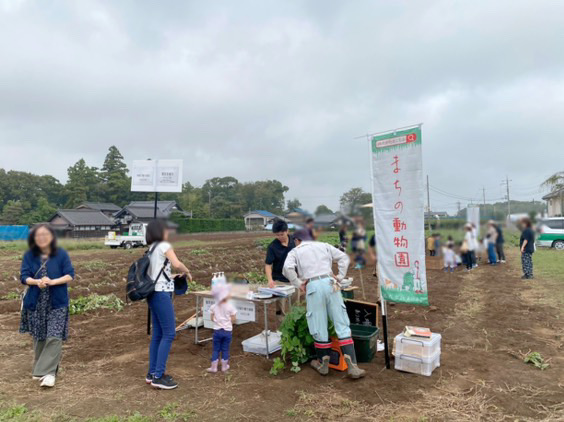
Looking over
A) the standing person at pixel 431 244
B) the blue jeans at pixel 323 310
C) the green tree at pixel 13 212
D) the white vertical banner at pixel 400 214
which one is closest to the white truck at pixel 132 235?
the green tree at pixel 13 212

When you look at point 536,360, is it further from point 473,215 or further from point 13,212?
point 13,212

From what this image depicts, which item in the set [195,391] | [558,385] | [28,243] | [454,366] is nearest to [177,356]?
[195,391]

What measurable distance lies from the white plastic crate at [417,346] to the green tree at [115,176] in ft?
26.2

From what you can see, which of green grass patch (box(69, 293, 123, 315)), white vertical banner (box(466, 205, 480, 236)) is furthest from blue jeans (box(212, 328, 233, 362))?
green grass patch (box(69, 293, 123, 315))

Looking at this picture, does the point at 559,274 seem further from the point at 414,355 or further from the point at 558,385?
the point at 414,355

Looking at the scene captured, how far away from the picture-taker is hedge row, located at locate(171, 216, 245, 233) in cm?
332

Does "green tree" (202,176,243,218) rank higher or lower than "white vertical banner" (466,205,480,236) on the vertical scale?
higher

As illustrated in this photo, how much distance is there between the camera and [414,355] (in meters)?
4.11

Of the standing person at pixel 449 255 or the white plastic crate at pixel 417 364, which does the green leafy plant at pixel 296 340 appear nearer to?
the white plastic crate at pixel 417 364

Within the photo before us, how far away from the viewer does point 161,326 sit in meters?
3.81

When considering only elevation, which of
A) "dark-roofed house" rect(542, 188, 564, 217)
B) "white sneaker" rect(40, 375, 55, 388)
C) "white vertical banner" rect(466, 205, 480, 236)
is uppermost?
"dark-roofed house" rect(542, 188, 564, 217)

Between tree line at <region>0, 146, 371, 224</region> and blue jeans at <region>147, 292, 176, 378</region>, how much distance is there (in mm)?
1028

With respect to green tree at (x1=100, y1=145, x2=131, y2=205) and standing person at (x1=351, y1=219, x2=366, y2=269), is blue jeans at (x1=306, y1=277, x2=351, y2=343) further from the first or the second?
green tree at (x1=100, y1=145, x2=131, y2=205)

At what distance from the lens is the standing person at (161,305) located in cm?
362
